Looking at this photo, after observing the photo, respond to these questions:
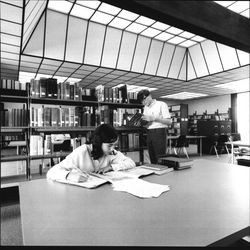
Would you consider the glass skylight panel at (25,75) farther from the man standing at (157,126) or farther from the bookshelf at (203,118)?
the bookshelf at (203,118)

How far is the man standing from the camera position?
2869 mm

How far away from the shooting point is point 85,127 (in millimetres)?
3469

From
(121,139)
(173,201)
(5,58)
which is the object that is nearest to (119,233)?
(173,201)

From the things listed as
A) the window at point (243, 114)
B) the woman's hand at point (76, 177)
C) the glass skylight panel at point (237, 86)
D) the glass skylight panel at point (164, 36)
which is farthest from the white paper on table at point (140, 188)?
the window at point (243, 114)

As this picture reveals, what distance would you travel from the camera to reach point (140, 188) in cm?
112

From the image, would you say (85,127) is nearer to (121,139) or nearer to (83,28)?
(121,139)

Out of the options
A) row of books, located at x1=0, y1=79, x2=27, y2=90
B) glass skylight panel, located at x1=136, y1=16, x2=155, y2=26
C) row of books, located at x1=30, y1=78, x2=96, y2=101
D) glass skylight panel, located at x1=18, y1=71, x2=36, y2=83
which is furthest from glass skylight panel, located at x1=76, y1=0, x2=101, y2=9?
glass skylight panel, located at x1=18, y1=71, x2=36, y2=83

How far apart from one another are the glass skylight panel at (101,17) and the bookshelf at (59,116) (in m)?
1.80

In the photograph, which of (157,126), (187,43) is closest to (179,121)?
(187,43)

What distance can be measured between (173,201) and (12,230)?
2.05 m

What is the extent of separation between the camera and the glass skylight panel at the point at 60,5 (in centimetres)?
394

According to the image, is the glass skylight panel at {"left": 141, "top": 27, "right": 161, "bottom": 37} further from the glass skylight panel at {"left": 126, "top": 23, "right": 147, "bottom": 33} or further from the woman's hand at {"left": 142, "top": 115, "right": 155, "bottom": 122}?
the woman's hand at {"left": 142, "top": 115, "right": 155, "bottom": 122}

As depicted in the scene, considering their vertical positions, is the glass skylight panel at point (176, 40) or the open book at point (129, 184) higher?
the glass skylight panel at point (176, 40)

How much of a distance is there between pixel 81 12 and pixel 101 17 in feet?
1.44
